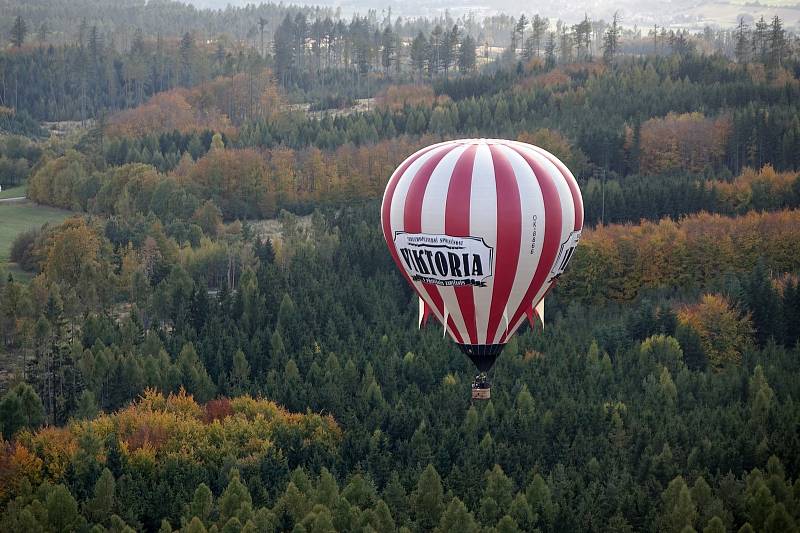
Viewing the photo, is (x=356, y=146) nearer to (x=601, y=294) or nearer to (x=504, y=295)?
(x=601, y=294)

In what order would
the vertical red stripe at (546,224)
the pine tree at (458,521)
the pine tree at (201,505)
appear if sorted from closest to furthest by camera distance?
the vertical red stripe at (546,224)
the pine tree at (458,521)
the pine tree at (201,505)

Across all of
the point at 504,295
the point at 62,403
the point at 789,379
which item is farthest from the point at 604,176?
the point at 504,295

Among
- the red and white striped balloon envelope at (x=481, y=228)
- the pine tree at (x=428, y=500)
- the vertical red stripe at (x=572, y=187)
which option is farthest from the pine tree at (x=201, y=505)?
the vertical red stripe at (x=572, y=187)

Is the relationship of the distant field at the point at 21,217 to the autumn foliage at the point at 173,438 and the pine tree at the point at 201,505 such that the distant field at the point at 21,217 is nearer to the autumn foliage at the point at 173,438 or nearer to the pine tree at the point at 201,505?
the autumn foliage at the point at 173,438

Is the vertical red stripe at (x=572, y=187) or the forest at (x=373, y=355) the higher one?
the vertical red stripe at (x=572, y=187)

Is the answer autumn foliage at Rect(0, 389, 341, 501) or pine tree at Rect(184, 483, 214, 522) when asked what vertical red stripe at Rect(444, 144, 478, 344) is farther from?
autumn foliage at Rect(0, 389, 341, 501)
